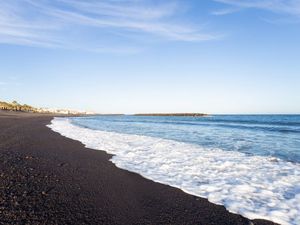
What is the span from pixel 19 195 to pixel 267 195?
5.13 m

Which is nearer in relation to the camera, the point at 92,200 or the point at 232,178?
the point at 92,200

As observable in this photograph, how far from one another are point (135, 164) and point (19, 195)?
13.9 ft

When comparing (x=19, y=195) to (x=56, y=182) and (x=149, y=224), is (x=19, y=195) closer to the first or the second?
(x=56, y=182)

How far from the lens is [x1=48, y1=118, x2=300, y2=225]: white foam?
4.95 m

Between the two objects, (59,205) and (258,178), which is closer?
(59,205)

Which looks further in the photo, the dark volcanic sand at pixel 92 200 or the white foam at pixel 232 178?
the white foam at pixel 232 178

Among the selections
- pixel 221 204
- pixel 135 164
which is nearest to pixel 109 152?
pixel 135 164

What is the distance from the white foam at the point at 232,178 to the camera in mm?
4945

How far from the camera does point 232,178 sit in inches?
279

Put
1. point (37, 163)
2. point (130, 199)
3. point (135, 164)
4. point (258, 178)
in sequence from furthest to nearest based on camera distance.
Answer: point (135, 164) → point (37, 163) → point (258, 178) → point (130, 199)

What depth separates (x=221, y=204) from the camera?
510 centimetres

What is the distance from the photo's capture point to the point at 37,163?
318 inches

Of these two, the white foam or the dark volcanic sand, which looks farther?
the white foam

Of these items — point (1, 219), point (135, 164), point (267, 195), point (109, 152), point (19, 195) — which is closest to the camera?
point (1, 219)
